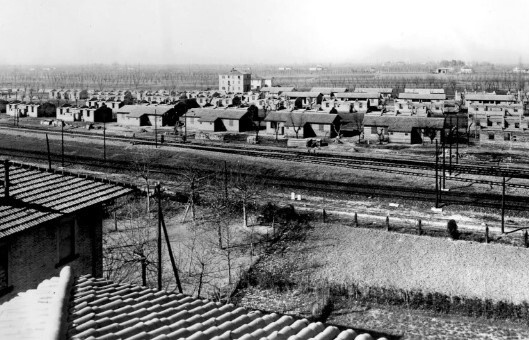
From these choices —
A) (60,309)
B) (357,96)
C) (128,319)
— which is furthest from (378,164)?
(357,96)

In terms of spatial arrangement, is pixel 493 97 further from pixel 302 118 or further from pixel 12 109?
pixel 12 109

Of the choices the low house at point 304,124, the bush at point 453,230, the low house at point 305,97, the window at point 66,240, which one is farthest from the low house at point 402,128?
the window at point 66,240

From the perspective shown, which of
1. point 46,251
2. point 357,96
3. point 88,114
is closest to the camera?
point 46,251

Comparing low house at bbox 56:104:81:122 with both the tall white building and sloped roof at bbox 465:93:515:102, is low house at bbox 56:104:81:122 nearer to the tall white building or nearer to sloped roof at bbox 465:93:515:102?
the tall white building

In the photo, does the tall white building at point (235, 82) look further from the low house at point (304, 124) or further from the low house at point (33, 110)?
the low house at point (304, 124)

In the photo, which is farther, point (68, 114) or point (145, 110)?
point (68, 114)

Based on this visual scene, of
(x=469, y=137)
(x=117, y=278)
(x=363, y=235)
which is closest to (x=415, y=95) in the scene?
(x=469, y=137)

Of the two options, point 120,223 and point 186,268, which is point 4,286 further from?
point 120,223
